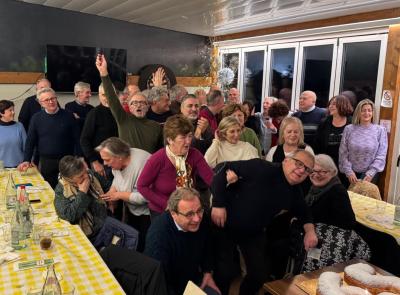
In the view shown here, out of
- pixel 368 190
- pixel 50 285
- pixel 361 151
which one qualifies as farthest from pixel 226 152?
pixel 50 285

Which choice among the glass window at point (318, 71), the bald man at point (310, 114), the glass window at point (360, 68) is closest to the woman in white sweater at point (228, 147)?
the bald man at point (310, 114)

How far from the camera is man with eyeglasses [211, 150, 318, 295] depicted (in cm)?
251

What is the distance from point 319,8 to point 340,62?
94cm

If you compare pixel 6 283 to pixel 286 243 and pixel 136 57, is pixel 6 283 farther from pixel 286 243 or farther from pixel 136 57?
pixel 136 57

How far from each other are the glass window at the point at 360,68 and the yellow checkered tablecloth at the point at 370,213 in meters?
1.99

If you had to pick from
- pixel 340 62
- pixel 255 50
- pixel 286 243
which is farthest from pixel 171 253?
pixel 255 50

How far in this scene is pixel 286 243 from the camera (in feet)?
9.55

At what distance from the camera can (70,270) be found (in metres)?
1.94

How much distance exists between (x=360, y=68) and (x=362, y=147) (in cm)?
134

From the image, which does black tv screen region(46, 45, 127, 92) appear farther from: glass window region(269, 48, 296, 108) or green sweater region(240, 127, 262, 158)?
green sweater region(240, 127, 262, 158)

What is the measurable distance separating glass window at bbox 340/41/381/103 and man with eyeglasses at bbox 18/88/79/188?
3.57 metres

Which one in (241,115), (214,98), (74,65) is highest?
(74,65)

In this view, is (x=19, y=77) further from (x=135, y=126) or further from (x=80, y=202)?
(x=80, y=202)

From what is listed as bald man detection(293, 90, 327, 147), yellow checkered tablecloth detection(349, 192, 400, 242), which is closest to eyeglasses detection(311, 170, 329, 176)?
yellow checkered tablecloth detection(349, 192, 400, 242)
